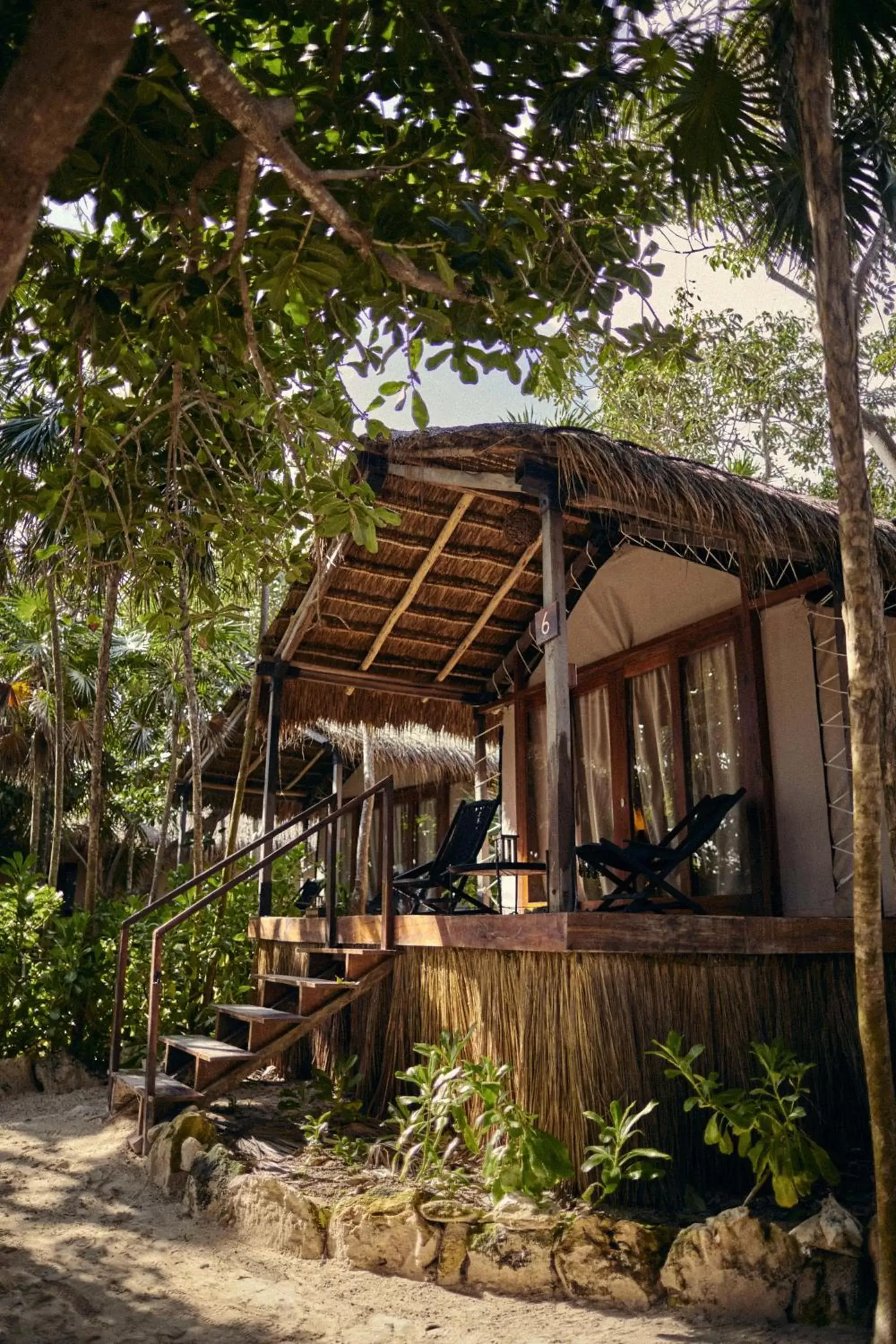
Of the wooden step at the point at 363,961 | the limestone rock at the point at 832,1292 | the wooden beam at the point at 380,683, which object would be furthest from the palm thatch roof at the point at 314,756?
the limestone rock at the point at 832,1292

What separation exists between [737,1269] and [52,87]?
387cm

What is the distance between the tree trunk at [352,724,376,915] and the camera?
7824 mm

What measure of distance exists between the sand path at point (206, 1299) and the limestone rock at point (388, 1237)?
0.18 ft

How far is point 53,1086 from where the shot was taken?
707cm

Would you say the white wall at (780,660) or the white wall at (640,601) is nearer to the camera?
the white wall at (780,660)

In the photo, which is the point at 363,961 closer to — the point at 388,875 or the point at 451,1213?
the point at 388,875

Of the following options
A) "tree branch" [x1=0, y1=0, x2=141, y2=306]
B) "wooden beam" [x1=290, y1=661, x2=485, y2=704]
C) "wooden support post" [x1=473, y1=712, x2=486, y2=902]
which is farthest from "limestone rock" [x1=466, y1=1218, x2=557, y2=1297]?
"wooden support post" [x1=473, y1=712, x2=486, y2=902]

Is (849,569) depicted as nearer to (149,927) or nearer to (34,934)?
(149,927)

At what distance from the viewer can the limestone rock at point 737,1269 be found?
3.47 m

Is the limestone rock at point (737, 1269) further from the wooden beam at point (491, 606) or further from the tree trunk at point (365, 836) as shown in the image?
the wooden beam at point (491, 606)

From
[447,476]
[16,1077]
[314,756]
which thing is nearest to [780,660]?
[447,476]

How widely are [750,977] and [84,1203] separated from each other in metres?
3.08

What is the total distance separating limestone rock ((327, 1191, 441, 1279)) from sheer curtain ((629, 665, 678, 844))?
3379mm

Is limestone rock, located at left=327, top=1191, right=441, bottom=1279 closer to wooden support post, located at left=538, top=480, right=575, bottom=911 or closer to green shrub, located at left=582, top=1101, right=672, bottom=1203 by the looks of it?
green shrub, located at left=582, top=1101, right=672, bottom=1203
